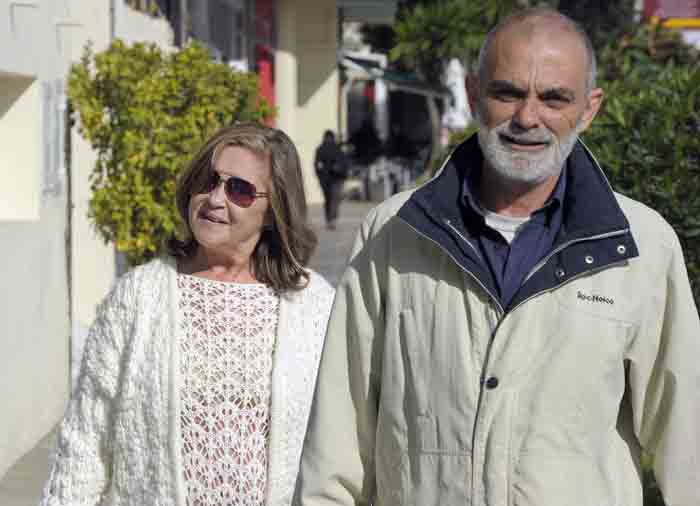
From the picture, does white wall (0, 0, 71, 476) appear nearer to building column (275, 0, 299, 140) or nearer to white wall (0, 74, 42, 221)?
white wall (0, 74, 42, 221)

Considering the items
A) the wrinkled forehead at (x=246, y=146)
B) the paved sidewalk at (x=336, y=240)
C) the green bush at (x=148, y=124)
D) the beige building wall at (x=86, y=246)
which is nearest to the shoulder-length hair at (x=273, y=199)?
the wrinkled forehead at (x=246, y=146)

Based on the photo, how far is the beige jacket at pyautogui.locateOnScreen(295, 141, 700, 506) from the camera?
3.11 m

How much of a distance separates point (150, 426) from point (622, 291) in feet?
5.01

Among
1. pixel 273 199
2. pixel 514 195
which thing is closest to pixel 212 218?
pixel 273 199

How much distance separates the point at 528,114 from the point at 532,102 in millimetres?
28

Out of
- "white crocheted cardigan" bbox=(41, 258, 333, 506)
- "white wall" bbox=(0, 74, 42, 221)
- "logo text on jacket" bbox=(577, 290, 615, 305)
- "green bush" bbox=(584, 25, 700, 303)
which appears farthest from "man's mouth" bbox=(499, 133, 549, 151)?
"white wall" bbox=(0, 74, 42, 221)

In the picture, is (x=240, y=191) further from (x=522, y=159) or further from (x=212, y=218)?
(x=522, y=159)

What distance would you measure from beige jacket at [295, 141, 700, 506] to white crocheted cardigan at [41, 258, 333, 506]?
798mm

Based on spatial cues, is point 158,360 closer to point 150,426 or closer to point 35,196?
point 150,426

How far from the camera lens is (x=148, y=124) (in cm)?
827

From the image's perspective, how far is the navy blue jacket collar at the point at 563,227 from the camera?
313 cm

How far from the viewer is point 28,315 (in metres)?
8.22

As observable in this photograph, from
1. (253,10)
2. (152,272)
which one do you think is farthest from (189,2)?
(152,272)

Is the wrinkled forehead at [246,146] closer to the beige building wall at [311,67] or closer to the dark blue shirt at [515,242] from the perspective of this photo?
the dark blue shirt at [515,242]
